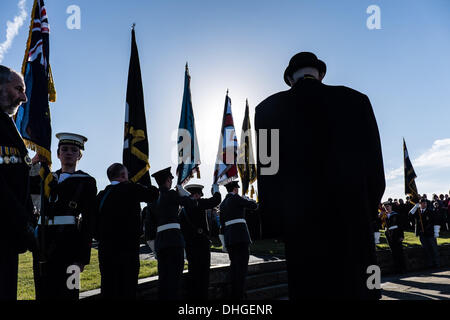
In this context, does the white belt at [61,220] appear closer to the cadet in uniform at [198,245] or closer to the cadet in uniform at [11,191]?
the cadet in uniform at [11,191]

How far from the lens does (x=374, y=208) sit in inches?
97.3

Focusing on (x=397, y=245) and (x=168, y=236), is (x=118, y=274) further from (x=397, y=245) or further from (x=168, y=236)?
(x=397, y=245)

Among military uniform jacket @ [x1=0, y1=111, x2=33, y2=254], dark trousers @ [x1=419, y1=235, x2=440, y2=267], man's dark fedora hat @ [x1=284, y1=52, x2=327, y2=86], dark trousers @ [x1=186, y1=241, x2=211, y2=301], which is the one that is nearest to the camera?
military uniform jacket @ [x1=0, y1=111, x2=33, y2=254]

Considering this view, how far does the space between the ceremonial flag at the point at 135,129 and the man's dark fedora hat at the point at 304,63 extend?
4.00 m

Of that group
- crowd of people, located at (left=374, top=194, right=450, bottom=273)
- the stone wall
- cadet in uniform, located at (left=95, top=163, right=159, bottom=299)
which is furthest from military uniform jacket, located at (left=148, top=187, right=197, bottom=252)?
the stone wall

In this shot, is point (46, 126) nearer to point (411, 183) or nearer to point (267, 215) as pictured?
point (267, 215)

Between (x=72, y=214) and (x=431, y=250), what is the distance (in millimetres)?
13295

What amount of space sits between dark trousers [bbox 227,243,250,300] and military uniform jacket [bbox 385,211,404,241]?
7.08m

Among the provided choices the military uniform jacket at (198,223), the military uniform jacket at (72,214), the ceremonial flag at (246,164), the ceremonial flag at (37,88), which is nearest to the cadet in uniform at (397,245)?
the ceremonial flag at (246,164)

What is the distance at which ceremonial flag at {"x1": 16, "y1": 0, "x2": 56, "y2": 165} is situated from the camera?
14.4 ft

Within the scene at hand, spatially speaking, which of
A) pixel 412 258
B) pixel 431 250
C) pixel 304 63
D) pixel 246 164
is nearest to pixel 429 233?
pixel 431 250

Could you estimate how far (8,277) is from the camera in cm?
218

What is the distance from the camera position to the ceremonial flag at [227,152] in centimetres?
1055

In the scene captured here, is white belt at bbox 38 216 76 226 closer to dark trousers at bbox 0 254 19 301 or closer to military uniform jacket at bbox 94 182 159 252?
military uniform jacket at bbox 94 182 159 252
